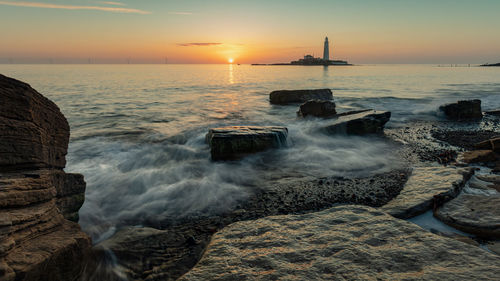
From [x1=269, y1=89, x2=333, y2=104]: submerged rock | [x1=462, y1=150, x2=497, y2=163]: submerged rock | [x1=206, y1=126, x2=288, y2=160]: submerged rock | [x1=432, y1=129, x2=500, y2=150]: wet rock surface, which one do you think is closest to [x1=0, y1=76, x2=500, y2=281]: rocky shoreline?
[x1=462, y1=150, x2=497, y2=163]: submerged rock

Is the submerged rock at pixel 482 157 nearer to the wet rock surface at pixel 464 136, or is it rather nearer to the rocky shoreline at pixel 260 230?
the rocky shoreline at pixel 260 230

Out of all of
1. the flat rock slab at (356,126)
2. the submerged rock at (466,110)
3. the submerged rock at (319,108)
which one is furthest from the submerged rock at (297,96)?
the flat rock slab at (356,126)

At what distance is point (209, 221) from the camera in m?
4.88

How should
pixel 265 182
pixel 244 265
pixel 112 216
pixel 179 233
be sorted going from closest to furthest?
pixel 244 265, pixel 179 233, pixel 112 216, pixel 265 182

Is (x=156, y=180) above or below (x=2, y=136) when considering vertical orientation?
below

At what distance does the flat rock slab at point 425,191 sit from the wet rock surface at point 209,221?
33 cm

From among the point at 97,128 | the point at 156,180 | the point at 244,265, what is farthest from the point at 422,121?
the point at 97,128

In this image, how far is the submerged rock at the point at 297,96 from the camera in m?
22.3

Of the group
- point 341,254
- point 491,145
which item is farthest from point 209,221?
point 491,145

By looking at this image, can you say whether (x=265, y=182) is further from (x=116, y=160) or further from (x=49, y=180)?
(x=116, y=160)

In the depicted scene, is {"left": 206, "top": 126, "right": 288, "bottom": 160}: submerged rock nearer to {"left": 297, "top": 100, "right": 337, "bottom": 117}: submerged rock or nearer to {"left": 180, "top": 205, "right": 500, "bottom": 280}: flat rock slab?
{"left": 180, "top": 205, "right": 500, "bottom": 280}: flat rock slab

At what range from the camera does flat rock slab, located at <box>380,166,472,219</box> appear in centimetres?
466

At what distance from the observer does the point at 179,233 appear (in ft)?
14.8

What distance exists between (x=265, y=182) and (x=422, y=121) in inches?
500
